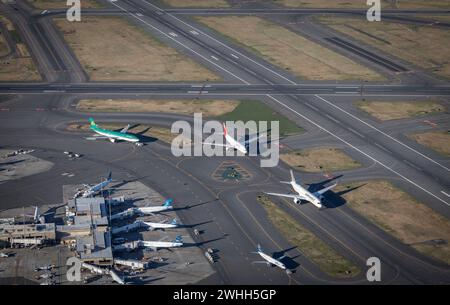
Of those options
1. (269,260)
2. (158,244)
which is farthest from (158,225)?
(269,260)

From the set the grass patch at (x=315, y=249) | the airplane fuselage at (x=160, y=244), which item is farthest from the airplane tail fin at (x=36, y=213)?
the grass patch at (x=315, y=249)

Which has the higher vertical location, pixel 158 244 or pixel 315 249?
pixel 158 244

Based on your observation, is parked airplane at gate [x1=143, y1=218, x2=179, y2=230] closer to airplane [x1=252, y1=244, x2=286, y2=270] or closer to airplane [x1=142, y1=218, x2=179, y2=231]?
airplane [x1=142, y1=218, x2=179, y2=231]

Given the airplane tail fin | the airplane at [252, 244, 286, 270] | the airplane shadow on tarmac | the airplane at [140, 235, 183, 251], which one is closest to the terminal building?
the airplane tail fin

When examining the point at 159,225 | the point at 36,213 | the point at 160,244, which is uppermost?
the point at 36,213

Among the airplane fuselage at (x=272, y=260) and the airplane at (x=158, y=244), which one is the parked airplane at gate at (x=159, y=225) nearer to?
the airplane at (x=158, y=244)

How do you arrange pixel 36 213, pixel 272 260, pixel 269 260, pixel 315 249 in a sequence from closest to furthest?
1. pixel 272 260
2. pixel 269 260
3. pixel 315 249
4. pixel 36 213

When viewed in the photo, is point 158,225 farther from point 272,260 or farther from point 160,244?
point 272,260
